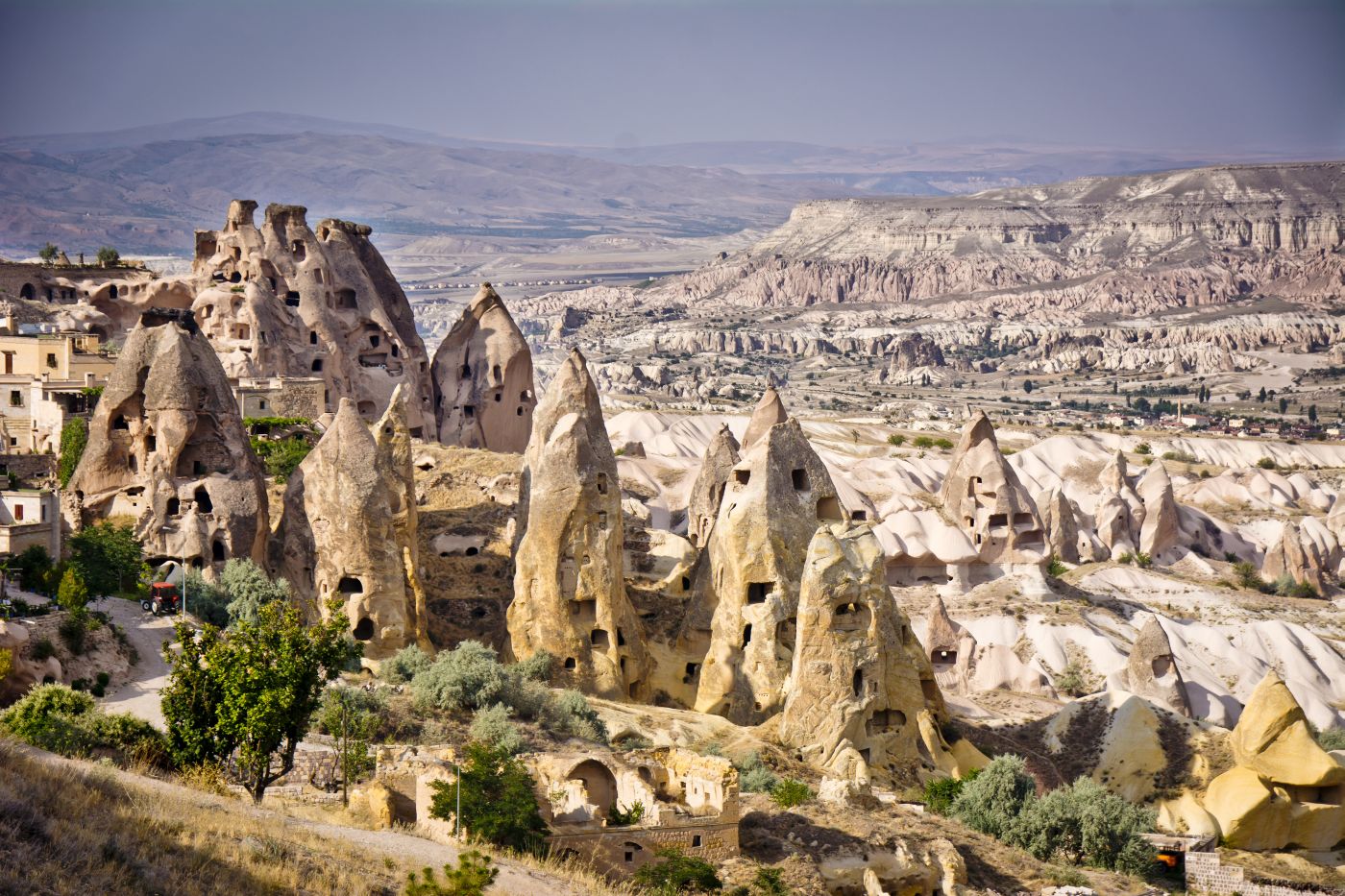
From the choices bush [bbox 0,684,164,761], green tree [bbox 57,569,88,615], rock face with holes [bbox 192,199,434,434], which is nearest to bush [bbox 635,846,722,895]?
bush [bbox 0,684,164,761]

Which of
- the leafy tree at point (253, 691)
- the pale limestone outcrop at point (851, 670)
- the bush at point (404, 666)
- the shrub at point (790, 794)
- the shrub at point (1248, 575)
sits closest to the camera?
the leafy tree at point (253, 691)

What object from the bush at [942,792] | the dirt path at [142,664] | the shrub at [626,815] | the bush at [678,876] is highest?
the dirt path at [142,664]

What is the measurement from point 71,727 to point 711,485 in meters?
21.3

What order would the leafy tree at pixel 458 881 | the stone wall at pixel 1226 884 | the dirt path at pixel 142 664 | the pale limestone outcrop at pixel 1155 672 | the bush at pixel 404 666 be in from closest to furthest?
the leafy tree at pixel 458 881 < the dirt path at pixel 142 664 < the stone wall at pixel 1226 884 < the bush at pixel 404 666 < the pale limestone outcrop at pixel 1155 672

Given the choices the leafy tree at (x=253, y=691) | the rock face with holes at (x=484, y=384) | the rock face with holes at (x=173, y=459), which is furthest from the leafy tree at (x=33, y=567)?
the rock face with holes at (x=484, y=384)

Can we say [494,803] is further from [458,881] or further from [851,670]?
[851,670]

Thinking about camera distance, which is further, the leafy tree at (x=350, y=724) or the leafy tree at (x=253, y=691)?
the leafy tree at (x=350, y=724)

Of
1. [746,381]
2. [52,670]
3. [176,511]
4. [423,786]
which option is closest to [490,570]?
[176,511]

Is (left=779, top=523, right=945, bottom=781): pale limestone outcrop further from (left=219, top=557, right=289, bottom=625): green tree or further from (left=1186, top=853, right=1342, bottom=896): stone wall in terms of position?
(left=219, top=557, right=289, bottom=625): green tree

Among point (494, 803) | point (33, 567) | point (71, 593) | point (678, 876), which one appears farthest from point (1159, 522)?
point (494, 803)

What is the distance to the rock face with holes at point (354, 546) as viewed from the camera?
1314 inches

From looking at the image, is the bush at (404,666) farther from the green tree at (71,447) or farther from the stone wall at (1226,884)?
the stone wall at (1226,884)

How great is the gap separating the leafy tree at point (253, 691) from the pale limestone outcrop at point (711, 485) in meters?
20.2

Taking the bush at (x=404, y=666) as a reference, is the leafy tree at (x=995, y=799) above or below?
below
